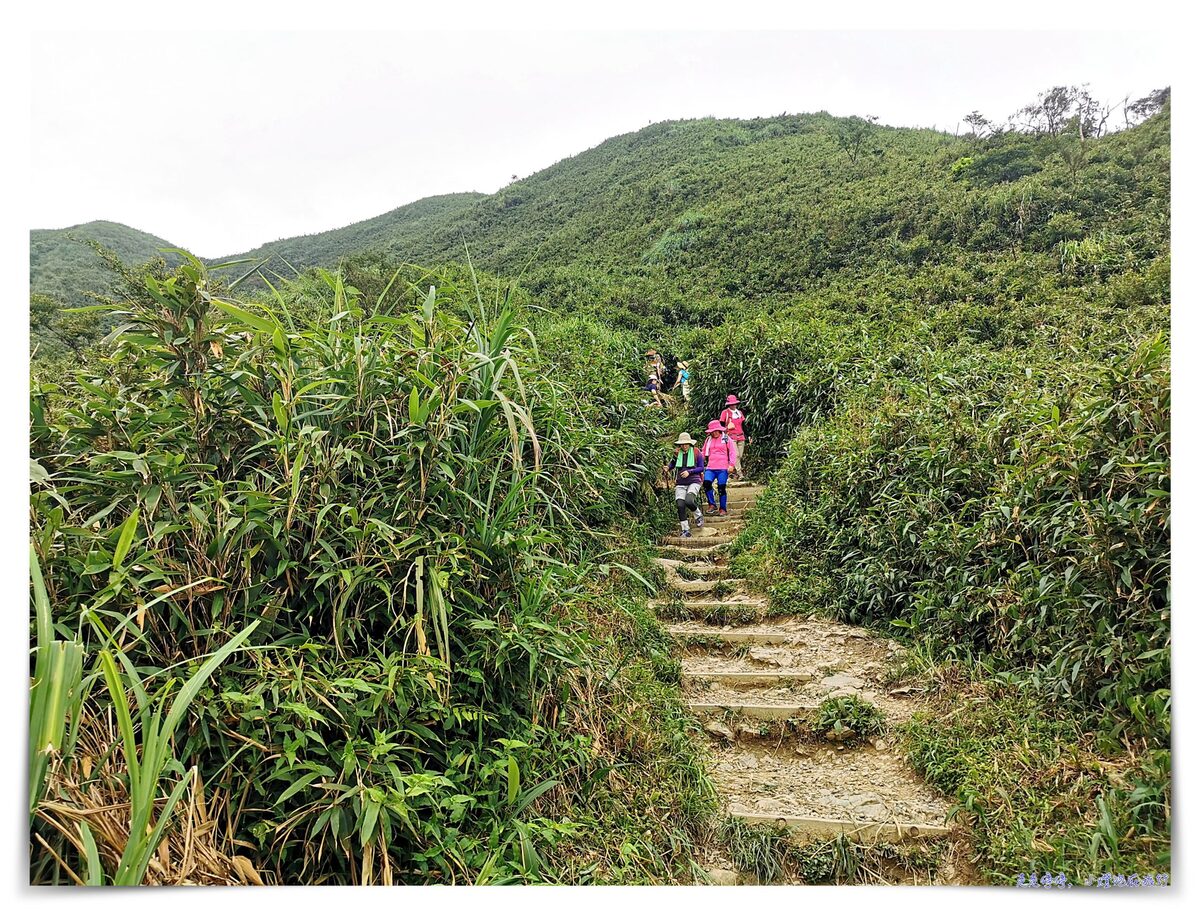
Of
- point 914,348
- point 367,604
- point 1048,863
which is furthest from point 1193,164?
point 914,348

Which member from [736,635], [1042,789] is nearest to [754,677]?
[736,635]

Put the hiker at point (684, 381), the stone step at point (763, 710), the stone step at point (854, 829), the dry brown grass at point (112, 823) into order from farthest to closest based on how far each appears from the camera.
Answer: the hiker at point (684, 381) < the stone step at point (763, 710) < the stone step at point (854, 829) < the dry brown grass at point (112, 823)

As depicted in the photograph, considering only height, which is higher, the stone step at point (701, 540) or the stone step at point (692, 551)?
the stone step at point (701, 540)

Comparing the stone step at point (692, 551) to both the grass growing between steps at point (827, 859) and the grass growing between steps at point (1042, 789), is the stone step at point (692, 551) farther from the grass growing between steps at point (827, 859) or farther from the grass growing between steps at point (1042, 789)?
the grass growing between steps at point (827, 859)

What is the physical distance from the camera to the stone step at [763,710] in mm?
3402

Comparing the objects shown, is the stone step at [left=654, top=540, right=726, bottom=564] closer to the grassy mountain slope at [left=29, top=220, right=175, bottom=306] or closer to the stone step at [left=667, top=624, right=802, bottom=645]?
the stone step at [left=667, top=624, right=802, bottom=645]

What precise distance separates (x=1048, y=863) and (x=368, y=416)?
2.64m

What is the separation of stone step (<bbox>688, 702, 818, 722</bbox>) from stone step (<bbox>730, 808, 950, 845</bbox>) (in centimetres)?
77

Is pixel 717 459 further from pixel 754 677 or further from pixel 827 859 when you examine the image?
pixel 827 859

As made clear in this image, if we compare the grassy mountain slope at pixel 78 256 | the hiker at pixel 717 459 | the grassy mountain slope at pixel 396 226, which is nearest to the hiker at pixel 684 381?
the hiker at pixel 717 459

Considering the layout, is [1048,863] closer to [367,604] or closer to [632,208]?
[367,604]

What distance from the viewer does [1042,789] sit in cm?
232

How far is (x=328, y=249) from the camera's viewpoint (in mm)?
14914

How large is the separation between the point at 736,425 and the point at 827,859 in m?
5.58
